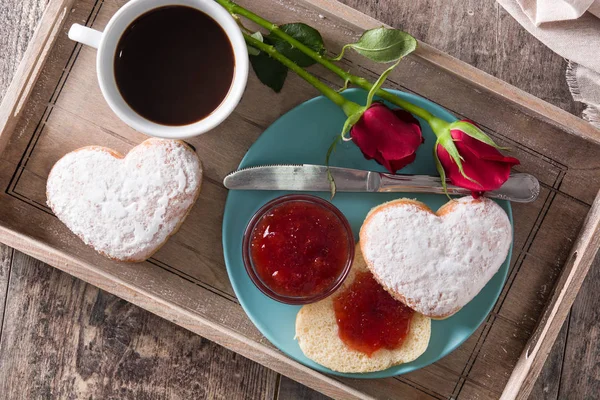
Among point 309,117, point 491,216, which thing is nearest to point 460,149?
point 491,216

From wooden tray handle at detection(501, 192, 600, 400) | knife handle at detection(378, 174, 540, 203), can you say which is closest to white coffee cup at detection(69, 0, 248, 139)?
knife handle at detection(378, 174, 540, 203)

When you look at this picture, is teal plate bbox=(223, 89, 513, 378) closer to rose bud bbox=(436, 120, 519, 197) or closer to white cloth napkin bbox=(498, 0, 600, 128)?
rose bud bbox=(436, 120, 519, 197)

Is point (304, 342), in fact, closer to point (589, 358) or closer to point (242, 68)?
point (242, 68)

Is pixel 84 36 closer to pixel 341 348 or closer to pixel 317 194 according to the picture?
pixel 317 194

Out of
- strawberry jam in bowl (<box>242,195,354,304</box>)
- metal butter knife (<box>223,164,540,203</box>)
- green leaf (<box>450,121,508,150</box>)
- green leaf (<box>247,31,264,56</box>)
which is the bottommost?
strawberry jam in bowl (<box>242,195,354,304</box>)

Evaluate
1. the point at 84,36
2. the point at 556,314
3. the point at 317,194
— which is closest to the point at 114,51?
the point at 84,36

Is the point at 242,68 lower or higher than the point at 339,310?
higher
